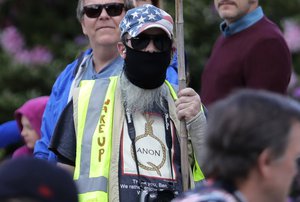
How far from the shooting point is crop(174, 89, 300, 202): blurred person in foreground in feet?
11.0

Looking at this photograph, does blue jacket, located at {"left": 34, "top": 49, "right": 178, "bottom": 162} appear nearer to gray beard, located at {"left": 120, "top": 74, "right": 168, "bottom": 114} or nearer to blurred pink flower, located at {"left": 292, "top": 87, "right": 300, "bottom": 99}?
gray beard, located at {"left": 120, "top": 74, "right": 168, "bottom": 114}

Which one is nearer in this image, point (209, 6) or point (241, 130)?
point (241, 130)

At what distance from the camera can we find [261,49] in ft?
20.1

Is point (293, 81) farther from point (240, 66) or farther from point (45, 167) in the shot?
point (45, 167)

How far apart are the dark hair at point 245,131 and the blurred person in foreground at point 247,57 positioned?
260cm

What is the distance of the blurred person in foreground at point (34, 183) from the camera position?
3.02 m

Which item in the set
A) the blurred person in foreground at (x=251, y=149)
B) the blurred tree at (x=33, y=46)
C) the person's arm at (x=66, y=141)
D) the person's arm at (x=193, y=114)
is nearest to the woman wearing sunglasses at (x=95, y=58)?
the person's arm at (x=66, y=141)

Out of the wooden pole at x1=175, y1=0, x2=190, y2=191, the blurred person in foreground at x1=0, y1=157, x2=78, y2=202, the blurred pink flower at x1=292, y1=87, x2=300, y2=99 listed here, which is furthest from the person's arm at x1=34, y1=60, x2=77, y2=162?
the blurred pink flower at x1=292, y1=87, x2=300, y2=99

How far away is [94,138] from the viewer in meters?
5.00

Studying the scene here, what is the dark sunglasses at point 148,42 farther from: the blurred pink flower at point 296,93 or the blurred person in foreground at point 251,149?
the blurred pink flower at point 296,93

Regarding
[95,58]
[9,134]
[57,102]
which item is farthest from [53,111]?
[9,134]

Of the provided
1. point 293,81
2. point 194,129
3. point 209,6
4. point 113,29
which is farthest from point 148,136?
point 209,6

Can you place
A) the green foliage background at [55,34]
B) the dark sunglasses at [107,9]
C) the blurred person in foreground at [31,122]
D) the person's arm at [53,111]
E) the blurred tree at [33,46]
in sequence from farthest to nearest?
1. the blurred tree at [33,46]
2. the green foliage background at [55,34]
3. the blurred person in foreground at [31,122]
4. the dark sunglasses at [107,9]
5. the person's arm at [53,111]

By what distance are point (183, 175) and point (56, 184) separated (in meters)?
1.95
